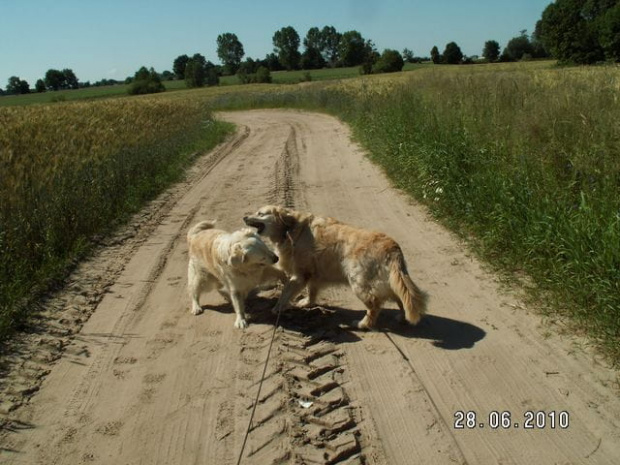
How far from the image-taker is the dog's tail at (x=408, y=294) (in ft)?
16.5

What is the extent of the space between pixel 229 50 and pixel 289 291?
131473 millimetres

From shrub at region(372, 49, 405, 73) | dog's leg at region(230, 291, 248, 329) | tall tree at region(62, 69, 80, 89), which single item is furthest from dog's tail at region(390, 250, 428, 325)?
tall tree at region(62, 69, 80, 89)

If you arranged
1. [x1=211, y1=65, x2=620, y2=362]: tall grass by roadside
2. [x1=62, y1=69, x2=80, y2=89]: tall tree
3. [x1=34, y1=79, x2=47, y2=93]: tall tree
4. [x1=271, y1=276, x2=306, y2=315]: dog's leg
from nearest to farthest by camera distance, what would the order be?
[x1=211, y1=65, x2=620, y2=362]: tall grass by roadside → [x1=271, y1=276, x2=306, y2=315]: dog's leg → [x1=34, y1=79, x2=47, y2=93]: tall tree → [x1=62, y1=69, x2=80, y2=89]: tall tree

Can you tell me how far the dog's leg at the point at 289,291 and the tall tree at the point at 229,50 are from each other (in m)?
126

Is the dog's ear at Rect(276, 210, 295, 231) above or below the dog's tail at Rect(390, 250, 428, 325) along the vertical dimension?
above

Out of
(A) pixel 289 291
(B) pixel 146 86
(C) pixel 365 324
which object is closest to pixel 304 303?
(A) pixel 289 291

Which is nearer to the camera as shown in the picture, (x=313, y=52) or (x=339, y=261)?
(x=339, y=261)

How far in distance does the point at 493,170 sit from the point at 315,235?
12.9 feet

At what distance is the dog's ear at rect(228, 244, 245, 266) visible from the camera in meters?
5.35

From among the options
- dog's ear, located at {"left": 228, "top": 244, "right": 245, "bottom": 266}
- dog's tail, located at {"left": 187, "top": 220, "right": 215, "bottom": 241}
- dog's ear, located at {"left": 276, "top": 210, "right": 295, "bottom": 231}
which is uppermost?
dog's ear, located at {"left": 276, "top": 210, "right": 295, "bottom": 231}

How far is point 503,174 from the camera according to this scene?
794 cm

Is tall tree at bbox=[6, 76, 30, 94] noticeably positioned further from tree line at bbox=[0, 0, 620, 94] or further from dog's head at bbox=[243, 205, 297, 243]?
dog's head at bbox=[243, 205, 297, 243]

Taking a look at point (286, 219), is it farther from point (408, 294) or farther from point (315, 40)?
point (315, 40)

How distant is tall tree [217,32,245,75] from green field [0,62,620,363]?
119261 millimetres
